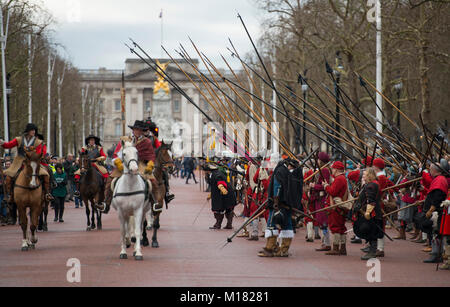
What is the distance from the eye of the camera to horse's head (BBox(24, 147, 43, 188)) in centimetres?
1556

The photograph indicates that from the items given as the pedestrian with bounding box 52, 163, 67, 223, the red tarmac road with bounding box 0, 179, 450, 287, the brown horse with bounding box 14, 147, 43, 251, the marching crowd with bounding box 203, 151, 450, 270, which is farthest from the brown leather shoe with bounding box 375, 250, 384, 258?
the pedestrian with bounding box 52, 163, 67, 223

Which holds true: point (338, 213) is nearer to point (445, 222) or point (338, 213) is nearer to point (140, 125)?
point (445, 222)

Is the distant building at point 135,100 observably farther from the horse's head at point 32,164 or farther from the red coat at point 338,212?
the red coat at point 338,212

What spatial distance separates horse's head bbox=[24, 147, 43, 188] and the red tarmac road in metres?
1.36

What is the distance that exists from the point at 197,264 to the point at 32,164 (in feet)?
14.3

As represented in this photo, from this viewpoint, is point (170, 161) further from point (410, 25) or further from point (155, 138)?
point (410, 25)

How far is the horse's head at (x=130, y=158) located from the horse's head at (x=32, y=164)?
2606 mm

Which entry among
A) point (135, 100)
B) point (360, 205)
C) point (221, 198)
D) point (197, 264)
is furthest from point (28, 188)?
point (135, 100)

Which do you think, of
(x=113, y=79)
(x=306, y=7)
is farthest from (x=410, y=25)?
(x=113, y=79)

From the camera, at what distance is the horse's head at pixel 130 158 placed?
44.2 ft

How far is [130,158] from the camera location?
1360 centimetres

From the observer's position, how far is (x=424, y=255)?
15.2m
